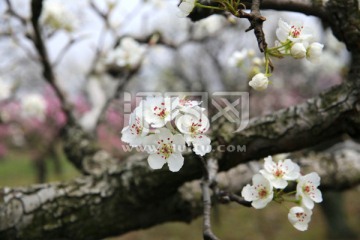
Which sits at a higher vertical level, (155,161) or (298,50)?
(298,50)

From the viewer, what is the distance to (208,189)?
51.1 inches

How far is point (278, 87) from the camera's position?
11.0m

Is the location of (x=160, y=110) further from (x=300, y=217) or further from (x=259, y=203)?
(x=300, y=217)

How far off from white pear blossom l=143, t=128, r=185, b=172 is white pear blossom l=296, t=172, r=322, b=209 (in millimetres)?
355

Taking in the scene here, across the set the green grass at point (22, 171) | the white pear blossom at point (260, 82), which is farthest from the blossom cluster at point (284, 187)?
the green grass at point (22, 171)

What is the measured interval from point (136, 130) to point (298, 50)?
1.55 feet

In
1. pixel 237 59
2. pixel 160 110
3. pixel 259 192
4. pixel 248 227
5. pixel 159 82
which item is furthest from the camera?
pixel 159 82

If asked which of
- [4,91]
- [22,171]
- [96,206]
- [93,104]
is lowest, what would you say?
[22,171]

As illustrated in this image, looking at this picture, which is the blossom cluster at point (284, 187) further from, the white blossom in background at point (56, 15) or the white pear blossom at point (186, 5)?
the white blossom in background at point (56, 15)

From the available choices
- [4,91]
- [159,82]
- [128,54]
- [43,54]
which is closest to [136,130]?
[43,54]

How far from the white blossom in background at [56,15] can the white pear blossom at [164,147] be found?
8.54 ft

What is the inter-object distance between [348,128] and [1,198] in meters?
1.40

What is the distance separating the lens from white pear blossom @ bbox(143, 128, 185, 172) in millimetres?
1028

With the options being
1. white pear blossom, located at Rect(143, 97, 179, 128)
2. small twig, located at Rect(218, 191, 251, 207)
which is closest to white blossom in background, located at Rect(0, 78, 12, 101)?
small twig, located at Rect(218, 191, 251, 207)
